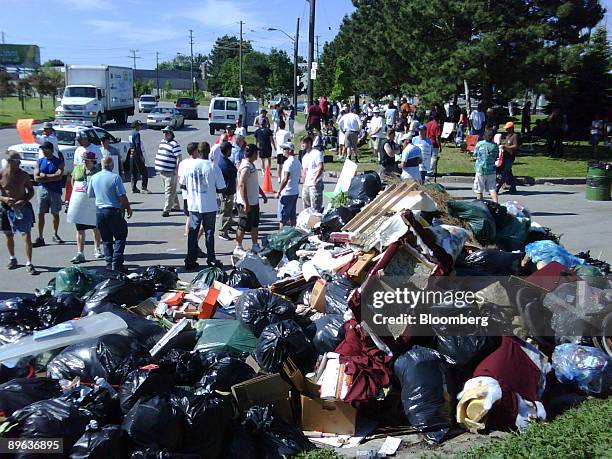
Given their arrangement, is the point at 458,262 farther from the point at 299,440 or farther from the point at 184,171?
the point at 184,171

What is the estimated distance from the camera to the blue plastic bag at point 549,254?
7.59m

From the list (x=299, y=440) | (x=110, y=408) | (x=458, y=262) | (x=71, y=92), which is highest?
(x=71, y=92)

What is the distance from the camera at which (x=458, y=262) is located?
695 cm

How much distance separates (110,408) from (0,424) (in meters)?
0.70

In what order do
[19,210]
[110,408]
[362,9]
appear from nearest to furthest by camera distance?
[110,408] < [19,210] < [362,9]

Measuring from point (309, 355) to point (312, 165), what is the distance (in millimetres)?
5541

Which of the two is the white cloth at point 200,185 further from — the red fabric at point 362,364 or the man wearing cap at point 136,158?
the man wearing cap at point 136,158

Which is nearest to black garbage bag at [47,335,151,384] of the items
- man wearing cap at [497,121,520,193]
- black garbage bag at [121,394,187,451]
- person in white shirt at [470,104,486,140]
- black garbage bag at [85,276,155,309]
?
black garbage bag at [121,394,187,451]

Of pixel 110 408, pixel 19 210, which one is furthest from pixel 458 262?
pixel 19 210

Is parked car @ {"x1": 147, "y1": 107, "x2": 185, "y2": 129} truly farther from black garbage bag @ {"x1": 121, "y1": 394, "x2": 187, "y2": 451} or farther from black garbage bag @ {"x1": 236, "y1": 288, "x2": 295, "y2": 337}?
black garbage bag @ {"x1": 121, "y1": 394, "x2": 187, "y2": 451}

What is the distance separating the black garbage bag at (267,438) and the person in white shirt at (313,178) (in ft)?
21.0

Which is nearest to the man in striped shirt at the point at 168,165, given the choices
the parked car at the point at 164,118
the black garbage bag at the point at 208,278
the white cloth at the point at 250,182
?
the white cloth at the point at 250,182

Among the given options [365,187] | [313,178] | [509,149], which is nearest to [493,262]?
[365,187]

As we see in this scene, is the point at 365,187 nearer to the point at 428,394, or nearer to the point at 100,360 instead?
the point at 428,394
